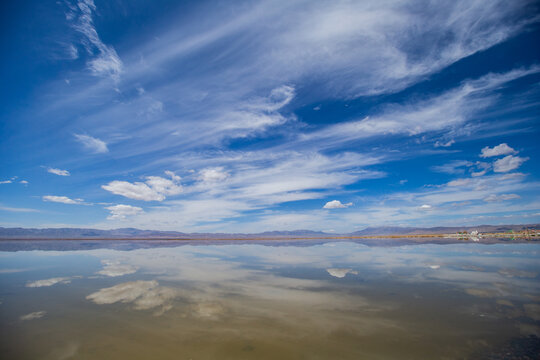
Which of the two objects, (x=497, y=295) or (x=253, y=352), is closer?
(x=253, y=352)

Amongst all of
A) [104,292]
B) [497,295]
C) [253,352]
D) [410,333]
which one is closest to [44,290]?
[104,292]

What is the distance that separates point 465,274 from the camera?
1406 centimetres

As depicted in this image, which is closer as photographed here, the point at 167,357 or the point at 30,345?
the point at 167,357

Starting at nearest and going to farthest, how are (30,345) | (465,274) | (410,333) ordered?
(30,345)
(410,333)
(465,274)

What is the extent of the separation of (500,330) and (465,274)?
32.1ft

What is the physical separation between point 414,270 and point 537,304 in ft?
25.3

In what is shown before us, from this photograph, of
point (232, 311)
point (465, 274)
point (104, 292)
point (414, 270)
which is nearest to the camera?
point (232, 311)

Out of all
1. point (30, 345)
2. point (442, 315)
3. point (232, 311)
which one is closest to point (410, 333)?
point (442, 315)

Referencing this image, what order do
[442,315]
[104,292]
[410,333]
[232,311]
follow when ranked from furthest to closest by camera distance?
[104,292] < [232,311] < [442,315] < [410,333]

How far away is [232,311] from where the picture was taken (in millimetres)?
8281

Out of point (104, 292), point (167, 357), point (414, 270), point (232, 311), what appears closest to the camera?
point (167, 357)

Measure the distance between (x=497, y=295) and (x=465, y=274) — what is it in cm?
519

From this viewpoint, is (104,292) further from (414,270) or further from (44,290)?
(414,270)

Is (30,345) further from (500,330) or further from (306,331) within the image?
(500,330)
